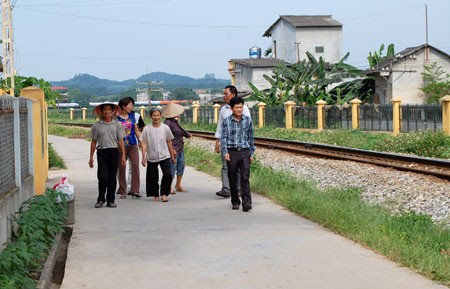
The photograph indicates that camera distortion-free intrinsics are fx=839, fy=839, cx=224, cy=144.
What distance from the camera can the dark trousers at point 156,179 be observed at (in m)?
13.1

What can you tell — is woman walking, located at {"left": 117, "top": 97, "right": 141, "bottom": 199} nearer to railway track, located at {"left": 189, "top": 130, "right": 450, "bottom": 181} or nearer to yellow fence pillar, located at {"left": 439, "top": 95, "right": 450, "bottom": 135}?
railway track, located at {"left": 189, "top": 130, "right": 450, "bottom": 181}

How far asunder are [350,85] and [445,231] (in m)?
44.5

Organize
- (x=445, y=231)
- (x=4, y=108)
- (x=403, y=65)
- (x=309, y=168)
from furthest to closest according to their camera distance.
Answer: (x=403, y=65) < (x=309, y=168) < (x=445, y=231) < (x=4, y=108)

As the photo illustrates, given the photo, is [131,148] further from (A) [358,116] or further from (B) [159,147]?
(A) [358,116]

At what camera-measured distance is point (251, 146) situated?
12.1 metres

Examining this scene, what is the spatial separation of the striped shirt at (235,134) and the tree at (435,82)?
42899 millimetres

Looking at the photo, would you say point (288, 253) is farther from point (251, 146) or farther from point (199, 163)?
point (199, 163)

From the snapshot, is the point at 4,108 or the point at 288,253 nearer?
the point at 288,253

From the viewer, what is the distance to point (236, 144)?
11875mm

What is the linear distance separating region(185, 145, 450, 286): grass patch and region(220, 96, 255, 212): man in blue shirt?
0.84 meters

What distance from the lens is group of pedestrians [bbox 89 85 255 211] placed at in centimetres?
1191

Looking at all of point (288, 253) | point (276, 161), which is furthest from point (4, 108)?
point (276, 161)

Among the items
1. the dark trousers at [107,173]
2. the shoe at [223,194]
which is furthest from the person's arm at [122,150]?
the shoe at [223,194]

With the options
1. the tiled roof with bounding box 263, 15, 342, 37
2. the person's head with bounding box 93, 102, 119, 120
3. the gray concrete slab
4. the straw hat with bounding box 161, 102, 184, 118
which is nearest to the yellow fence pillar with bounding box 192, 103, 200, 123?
the tiled roof with bounding box 263, 15, 342, 37
